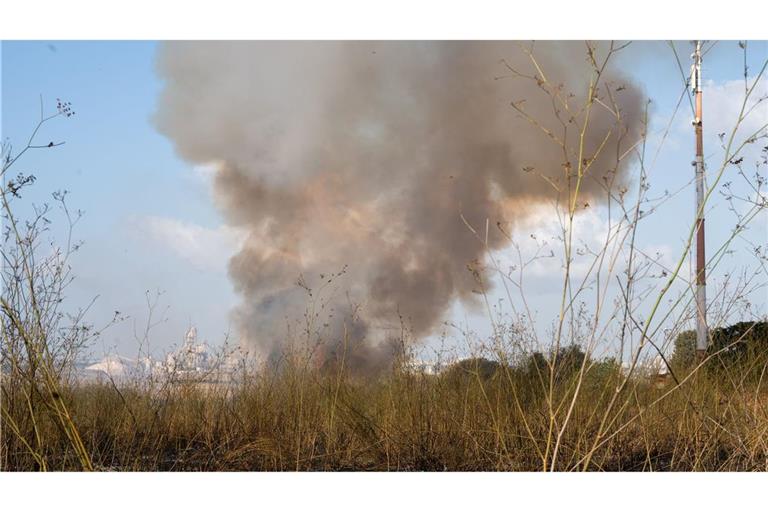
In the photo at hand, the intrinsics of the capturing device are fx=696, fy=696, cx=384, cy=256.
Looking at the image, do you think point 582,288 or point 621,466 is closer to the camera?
point 582,288

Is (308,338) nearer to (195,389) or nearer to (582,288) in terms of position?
(195,389)

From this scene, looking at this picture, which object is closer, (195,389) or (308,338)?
(308,338)

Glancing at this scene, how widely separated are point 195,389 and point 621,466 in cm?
256
